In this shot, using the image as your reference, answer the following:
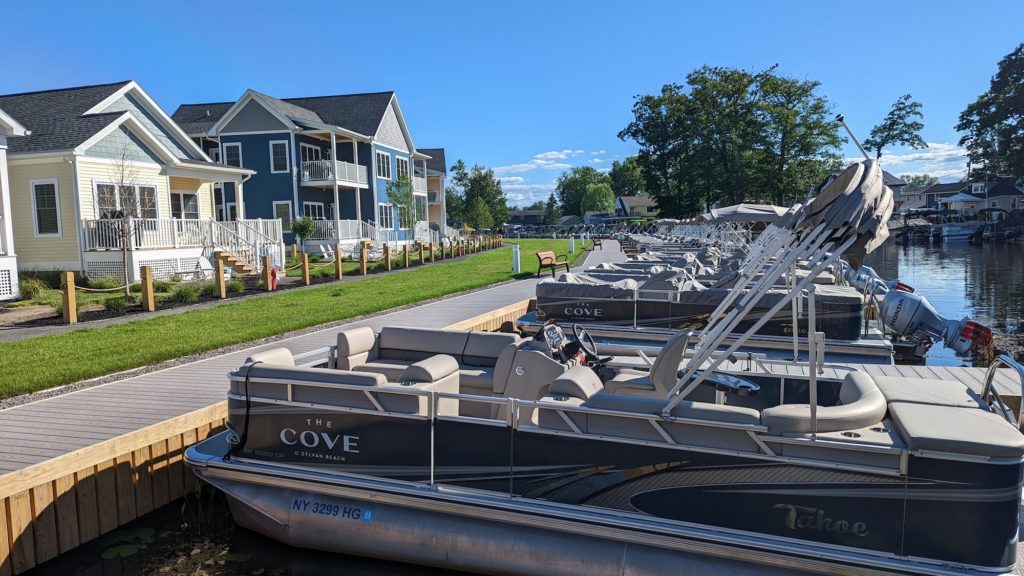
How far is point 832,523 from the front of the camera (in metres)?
4.34

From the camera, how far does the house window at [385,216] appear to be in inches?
1629

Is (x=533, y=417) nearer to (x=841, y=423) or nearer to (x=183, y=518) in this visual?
(x=841, y=423)

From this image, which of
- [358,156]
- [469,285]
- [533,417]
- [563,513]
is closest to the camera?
[563,513]

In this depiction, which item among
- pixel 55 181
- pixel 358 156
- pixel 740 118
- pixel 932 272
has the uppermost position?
pixel 740 118

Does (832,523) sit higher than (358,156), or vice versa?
(358,156)

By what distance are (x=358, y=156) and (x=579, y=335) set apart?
118ft

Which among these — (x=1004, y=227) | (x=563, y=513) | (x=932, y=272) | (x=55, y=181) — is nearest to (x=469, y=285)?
(x=55, y=181)

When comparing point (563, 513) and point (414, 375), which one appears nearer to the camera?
point (563, 513)

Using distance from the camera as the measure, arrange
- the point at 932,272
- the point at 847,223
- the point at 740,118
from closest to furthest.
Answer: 1. the point at 847,223
2. the point at 932,272
3. the point at 740,118

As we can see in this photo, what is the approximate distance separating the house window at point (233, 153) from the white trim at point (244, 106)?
86 cm

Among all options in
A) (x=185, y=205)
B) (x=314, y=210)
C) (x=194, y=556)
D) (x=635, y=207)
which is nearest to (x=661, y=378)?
(x=194, y=556)

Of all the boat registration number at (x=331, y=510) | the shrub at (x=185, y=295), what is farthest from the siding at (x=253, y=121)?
the boat registration number at (x=331, y=510)

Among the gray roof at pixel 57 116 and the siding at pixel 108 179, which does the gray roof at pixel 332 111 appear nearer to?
the gray roof at pixel 57 116

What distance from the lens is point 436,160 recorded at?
207 ft
